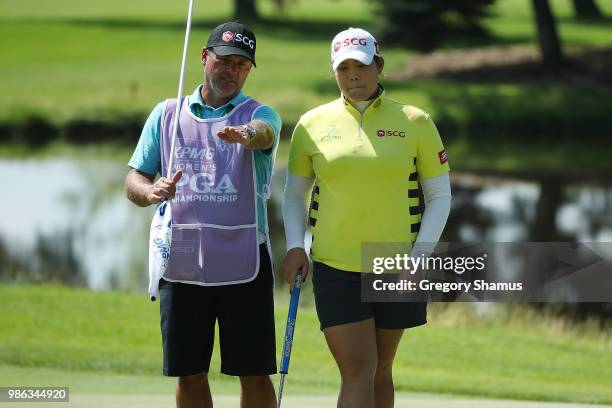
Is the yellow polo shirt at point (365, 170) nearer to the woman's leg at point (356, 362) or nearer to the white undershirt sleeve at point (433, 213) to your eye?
the white undershirt sleeve at point (433, 213)

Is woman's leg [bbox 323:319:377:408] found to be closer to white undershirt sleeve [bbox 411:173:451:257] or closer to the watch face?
white undershirt sleeve [bbox 411:173:451:257]

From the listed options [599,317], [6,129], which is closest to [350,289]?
[599,317]

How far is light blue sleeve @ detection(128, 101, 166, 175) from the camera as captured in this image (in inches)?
210

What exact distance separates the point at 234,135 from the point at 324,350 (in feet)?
16.8

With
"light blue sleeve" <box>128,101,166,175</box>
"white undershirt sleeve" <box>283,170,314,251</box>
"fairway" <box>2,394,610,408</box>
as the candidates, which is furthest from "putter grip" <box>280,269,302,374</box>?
"fairway" <box>2,394,610,408</box>

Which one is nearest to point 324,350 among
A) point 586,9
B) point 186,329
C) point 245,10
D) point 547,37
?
point 186,329

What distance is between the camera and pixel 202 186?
5191 mm

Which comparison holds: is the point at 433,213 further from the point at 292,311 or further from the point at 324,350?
the point at 324,350

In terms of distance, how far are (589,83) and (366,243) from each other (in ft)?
98.5

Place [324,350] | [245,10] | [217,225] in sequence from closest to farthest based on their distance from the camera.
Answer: [217,225] → [324,350] → [245,10]

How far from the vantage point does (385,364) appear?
17.5ft

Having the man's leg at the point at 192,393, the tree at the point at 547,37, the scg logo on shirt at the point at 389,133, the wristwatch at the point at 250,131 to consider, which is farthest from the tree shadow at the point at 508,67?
the wristwatch at the point at 250,131

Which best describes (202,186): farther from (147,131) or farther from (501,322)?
(501,322)

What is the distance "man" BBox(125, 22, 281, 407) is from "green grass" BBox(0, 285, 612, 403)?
1.79 meters
